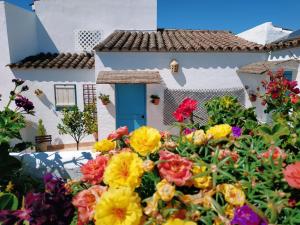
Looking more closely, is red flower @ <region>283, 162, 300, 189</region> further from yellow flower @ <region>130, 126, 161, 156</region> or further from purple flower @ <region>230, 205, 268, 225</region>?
yellow flower @ <region>130, 126, 161, 156</region>

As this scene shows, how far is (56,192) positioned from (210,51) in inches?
364

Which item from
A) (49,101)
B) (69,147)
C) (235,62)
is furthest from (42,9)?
(235,62)

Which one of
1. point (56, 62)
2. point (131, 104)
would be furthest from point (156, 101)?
point (56, 62)

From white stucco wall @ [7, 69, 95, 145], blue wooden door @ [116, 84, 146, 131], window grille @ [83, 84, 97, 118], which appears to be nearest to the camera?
blue wooden door @ [116, 84, 146, 131]

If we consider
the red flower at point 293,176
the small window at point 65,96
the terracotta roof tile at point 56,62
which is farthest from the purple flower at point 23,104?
the small window at point 65,96

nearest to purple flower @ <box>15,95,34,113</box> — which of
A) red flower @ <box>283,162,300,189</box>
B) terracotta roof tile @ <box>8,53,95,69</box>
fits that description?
red flower @ <box>283,162,300,189</box>

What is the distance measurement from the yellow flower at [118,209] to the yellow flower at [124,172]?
0.26ft

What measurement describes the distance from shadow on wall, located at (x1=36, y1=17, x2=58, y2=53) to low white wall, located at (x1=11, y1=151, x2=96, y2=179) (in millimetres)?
12519

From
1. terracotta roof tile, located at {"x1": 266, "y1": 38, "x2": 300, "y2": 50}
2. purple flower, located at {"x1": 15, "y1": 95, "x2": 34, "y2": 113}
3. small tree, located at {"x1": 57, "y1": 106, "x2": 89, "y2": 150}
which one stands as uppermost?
terracotta roof tile, located at {"x1": 266, "y1": 38, "x2": 300, "y2": 50}

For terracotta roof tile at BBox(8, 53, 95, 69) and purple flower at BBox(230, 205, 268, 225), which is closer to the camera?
purple flower at BBox(230, 205, 268, 225)

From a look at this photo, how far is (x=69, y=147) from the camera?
11609mm

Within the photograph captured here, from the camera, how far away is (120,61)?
375 inches

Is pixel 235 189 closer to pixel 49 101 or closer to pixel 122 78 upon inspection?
pixel 122 78

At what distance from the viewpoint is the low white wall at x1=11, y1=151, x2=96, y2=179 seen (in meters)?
2.37
